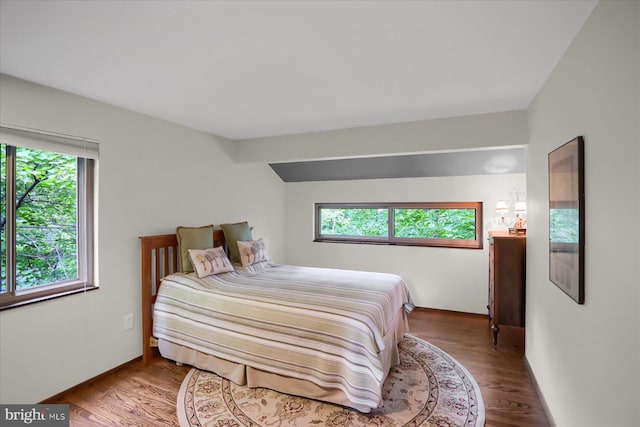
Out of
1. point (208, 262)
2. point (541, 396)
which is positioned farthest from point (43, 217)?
point (541, 396)

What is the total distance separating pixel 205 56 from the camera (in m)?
1.86

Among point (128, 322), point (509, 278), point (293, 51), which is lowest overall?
point (128, 322)

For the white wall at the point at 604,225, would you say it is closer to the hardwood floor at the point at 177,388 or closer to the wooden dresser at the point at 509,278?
the hardwood floor at the point at 177,388

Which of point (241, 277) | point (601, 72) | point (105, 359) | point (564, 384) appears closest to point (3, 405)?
point (105, 359)

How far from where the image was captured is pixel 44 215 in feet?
8.12

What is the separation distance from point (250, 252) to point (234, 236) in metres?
0.34

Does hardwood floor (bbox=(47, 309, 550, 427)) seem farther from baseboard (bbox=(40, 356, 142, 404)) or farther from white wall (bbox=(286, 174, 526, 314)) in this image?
white wall (bbox=(286, 174, 526, 314))

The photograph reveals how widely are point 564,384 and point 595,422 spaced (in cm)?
48

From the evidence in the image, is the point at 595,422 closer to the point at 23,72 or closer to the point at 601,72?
the point at 601,72

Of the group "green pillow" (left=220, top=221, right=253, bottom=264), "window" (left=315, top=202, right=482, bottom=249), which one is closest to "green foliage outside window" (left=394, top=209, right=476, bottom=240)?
"window" (left=315, top=202, right=482, bottom=249)

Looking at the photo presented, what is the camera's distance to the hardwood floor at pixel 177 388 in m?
2.20

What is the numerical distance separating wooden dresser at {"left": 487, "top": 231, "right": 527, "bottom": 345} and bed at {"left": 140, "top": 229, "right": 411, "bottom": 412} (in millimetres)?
897

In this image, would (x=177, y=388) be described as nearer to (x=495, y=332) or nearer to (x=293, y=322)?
(x=293, y=322)

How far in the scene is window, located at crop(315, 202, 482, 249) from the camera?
436cm
